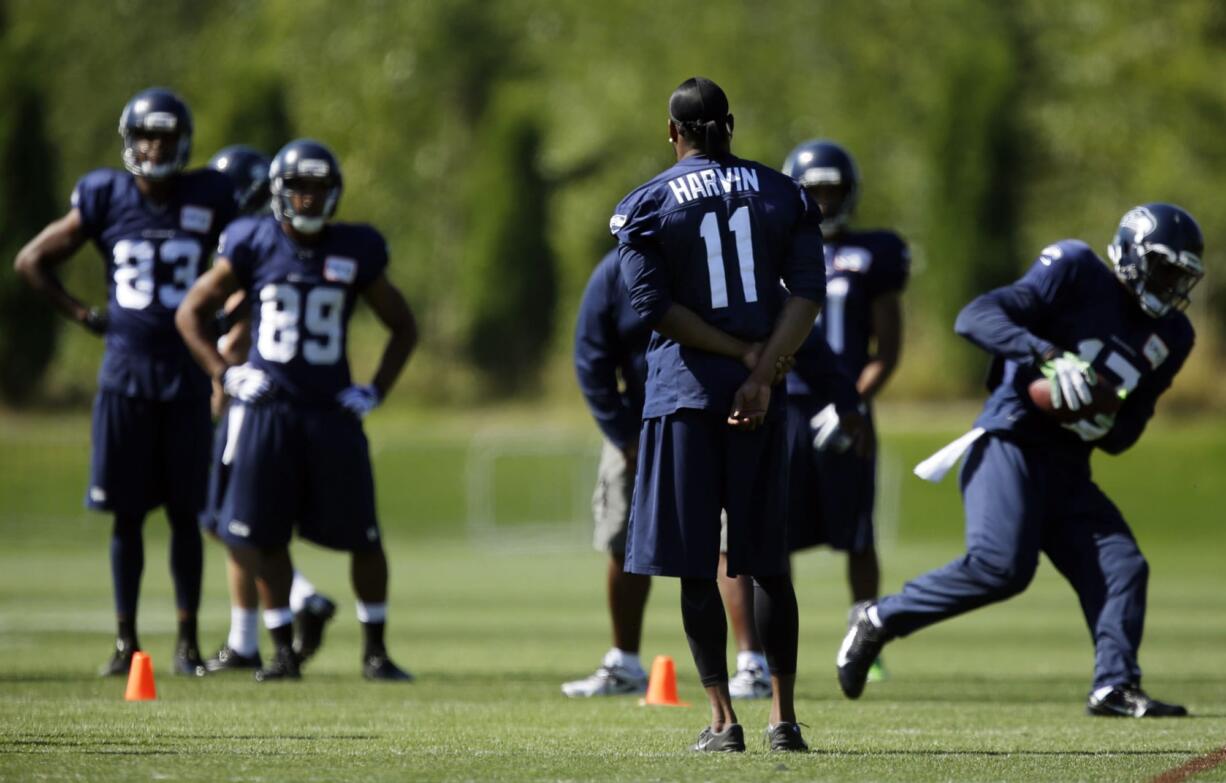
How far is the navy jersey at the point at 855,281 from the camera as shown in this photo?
9.02 meters

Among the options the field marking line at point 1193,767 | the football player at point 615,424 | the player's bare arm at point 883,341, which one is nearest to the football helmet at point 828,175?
the player's bare arm at point 883,341

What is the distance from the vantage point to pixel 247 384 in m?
8.16

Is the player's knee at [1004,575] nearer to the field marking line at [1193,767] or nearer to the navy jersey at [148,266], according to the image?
the field marking line at [1193,767]

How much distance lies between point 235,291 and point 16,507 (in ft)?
56.5

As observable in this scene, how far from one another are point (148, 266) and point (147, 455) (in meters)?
0.81

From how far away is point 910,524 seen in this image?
2420cm

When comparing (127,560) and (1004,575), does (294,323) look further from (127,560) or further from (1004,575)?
(1004,575)

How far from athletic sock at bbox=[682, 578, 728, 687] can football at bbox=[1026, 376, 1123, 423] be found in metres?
1.98

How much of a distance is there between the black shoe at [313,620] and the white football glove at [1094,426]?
3.48 m

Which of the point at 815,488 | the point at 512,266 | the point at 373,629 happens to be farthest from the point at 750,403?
the point at 512,266

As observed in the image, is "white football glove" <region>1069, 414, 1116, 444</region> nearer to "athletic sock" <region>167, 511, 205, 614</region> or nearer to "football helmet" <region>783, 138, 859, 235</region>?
"football helmet" <region>783, 138, 859, 235</region>

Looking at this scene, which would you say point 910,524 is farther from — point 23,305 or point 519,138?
point 23,305

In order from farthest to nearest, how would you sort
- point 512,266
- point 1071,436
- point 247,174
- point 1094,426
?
point 512,266
point 247,174
point 1071,436
point 1094,426

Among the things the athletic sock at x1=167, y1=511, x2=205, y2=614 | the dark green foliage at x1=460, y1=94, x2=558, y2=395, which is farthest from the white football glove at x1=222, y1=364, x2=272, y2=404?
the dark green foliage at x1=460, y1=94, x2=558, y2=395
